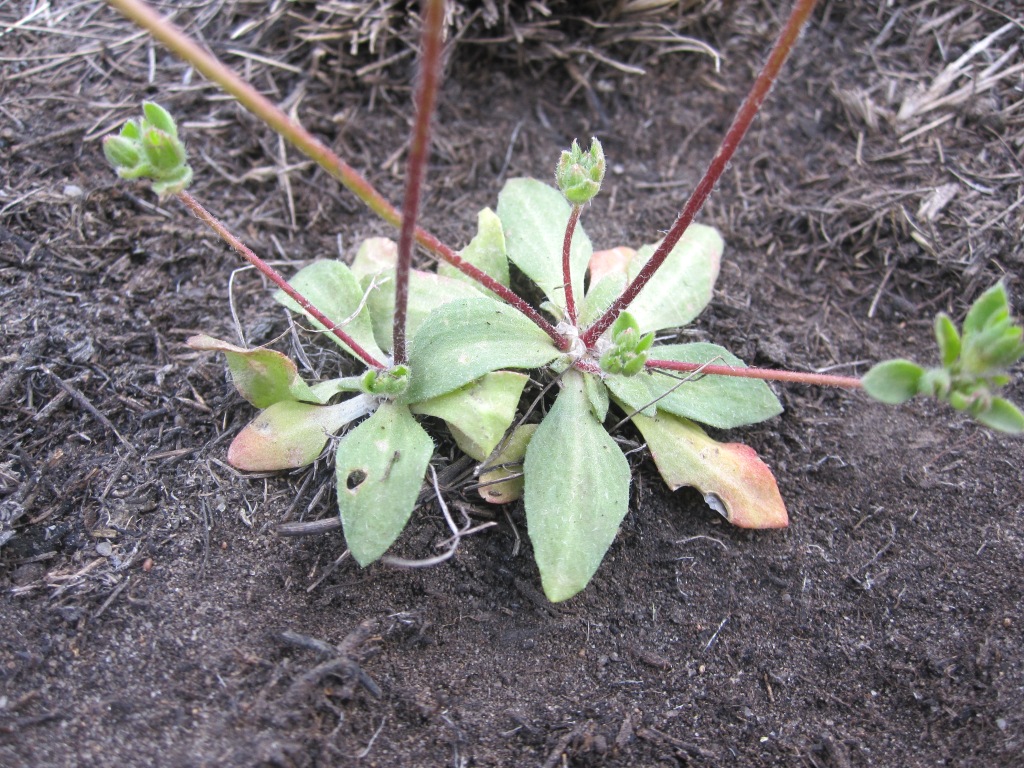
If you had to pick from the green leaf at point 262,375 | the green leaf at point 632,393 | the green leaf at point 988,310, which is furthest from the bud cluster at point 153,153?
the green leaf at point 988,310

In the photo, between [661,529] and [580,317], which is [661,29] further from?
[661,529]

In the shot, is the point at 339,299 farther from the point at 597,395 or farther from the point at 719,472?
the point at 719,472

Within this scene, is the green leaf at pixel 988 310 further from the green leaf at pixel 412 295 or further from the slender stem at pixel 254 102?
the green leaf at pixel 412 295

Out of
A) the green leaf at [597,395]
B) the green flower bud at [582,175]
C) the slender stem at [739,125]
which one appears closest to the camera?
the slender stem at [739,125]

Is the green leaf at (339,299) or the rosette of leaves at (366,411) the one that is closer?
the rosette of leaves at (366,411)

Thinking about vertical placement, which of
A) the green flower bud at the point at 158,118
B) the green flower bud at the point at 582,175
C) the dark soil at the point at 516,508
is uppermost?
the green flower bud at the point at 158,118

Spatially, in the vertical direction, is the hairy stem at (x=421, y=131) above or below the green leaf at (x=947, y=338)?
above

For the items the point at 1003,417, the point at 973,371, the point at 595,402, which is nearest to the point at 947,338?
the point at 973,371
